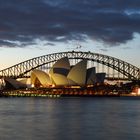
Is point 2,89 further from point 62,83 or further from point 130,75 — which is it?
point 130,75

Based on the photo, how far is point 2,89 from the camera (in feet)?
502

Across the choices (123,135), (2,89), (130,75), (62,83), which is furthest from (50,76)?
(123,135)

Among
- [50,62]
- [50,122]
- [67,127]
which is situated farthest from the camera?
[50,62]

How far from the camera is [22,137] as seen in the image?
38031mm

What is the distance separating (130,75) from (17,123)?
11143 centimetres

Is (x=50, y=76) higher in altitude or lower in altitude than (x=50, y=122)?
higher

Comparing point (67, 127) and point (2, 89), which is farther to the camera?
point (2, 89)

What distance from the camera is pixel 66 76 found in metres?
137

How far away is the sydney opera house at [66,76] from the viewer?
134 metres

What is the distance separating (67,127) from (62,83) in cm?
9566

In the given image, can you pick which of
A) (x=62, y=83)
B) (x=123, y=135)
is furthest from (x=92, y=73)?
(x=123, y=135)

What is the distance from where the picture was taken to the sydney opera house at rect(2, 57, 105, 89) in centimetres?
13350

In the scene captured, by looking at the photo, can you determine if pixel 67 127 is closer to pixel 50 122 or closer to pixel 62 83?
pixel 50 122

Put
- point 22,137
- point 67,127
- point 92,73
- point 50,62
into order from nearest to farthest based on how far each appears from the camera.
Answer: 1. point 22,137
2. point 67,127
3. point 92,73
4. point 50,62
